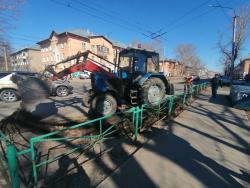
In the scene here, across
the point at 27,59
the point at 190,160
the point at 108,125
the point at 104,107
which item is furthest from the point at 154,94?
the point at 27,59

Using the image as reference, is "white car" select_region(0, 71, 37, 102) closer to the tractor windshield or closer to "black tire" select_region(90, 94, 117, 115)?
"black tire" select_region(90, 94, 117, 115)

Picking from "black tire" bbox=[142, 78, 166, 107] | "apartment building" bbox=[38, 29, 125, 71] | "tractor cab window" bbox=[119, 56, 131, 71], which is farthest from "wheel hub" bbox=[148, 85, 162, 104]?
"apartment building" bbox=[38, 29, 125, 71]

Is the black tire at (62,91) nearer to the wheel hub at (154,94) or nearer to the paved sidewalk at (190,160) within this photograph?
the wheel hub at (154,94)

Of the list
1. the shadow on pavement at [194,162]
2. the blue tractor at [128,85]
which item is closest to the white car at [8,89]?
the blue tractor at [128,85]

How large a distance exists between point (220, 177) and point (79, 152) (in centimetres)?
290

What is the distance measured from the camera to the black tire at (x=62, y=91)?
11913mm

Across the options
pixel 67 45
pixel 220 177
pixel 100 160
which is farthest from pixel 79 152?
pixel 67 45

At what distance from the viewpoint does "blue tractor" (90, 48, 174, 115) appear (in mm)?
7020

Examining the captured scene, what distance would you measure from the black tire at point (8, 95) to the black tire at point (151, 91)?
23.3 ft

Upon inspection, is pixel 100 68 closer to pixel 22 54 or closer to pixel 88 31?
pixel 88 31

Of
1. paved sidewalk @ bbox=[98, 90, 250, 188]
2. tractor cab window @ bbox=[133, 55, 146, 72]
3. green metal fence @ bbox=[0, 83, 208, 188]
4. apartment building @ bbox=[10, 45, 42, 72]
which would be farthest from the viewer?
apartment building @ bbox=[10, 45, 42, 72]

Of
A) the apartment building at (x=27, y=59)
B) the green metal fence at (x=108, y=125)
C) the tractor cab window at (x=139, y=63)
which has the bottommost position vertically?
the green metal fence at (x=108, y=125)

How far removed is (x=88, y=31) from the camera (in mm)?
46000

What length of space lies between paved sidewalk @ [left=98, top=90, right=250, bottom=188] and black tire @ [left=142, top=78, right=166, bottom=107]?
4.66ft
